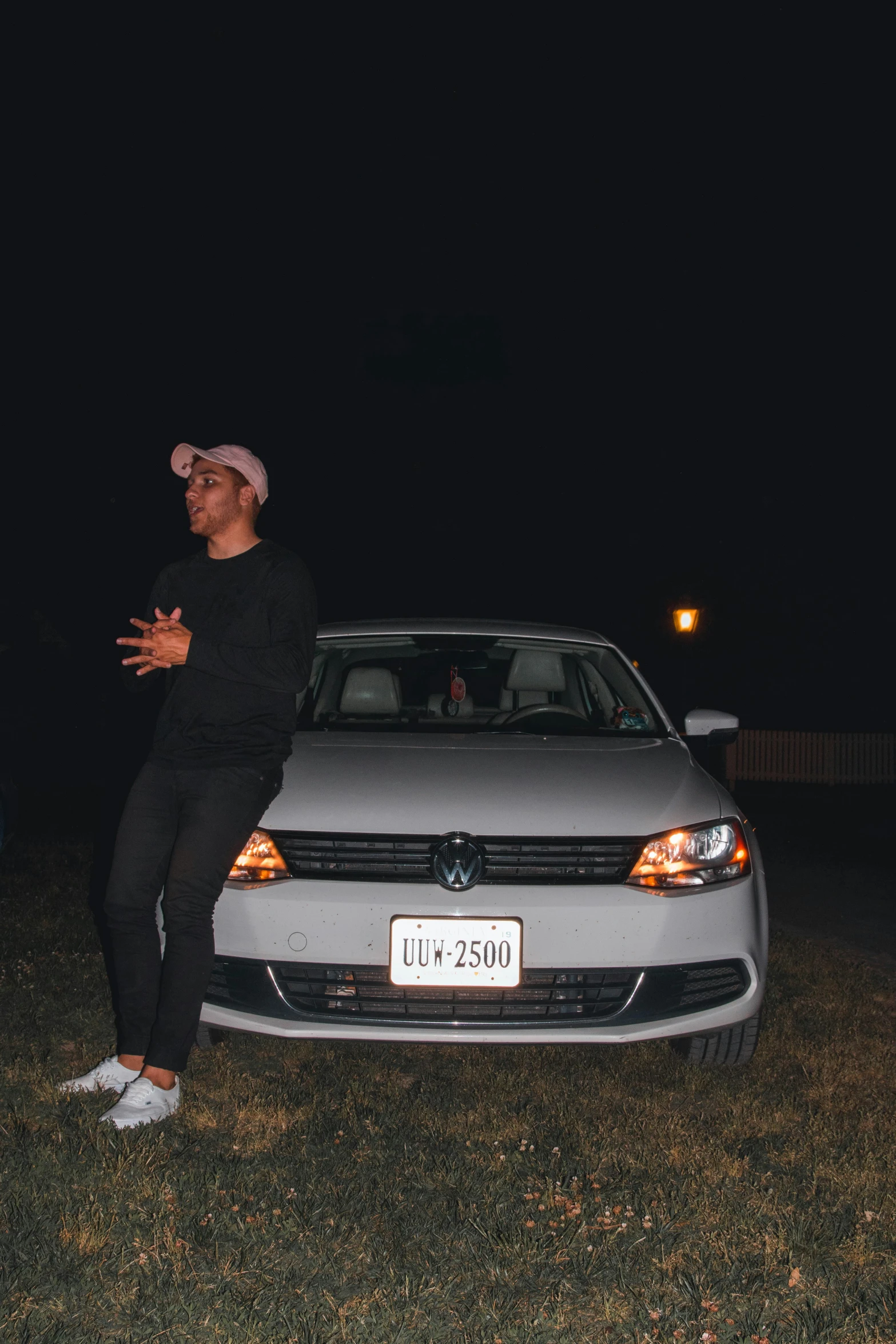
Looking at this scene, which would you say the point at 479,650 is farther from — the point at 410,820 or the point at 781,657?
the point at 781,657

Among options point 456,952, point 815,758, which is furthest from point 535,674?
point 815,758

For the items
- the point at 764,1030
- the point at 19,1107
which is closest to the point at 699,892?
the point at 764,1030

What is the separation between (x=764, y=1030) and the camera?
14.3 feet

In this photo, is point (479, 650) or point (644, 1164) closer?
point (644, 1164)

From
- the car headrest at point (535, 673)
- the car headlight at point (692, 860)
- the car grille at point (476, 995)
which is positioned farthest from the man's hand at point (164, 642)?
the car headrest at point (535, 673)

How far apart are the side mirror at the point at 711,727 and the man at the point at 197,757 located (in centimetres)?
186

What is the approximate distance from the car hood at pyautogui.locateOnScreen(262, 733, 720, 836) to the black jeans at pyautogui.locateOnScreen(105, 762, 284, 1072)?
0.21 m

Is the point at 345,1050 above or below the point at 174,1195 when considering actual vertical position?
below

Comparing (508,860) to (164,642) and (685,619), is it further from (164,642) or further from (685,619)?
(685,619)

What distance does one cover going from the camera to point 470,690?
5438 mm

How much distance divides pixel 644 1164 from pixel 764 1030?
4.87ft

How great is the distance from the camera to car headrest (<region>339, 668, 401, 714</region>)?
4.77 m

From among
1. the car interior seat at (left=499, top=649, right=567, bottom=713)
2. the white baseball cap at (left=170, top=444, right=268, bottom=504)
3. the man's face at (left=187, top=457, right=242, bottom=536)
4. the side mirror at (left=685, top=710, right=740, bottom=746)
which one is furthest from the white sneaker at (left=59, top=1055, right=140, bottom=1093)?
the side mirror at (left=685, top=710, right=740, bottom=746)

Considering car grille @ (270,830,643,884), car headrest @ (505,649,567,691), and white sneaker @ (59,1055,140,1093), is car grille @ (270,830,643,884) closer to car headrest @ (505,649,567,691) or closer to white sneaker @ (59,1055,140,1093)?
white sneaker @ (59,1055,140,1093)
